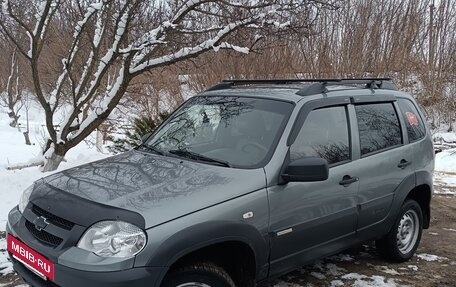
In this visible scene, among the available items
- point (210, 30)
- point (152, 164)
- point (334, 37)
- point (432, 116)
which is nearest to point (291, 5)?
point (210, 30)

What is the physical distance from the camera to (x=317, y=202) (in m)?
3.57

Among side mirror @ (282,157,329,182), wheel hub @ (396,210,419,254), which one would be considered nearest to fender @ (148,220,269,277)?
side mirror @ (282,157,329,182)

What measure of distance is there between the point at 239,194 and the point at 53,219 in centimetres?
119

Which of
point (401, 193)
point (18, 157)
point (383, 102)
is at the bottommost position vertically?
point (18, 157)

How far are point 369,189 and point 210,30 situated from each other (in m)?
5.04

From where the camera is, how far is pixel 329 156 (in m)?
3.79

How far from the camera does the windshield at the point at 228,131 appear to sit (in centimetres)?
347

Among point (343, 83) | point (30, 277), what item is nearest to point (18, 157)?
point (343, 83)

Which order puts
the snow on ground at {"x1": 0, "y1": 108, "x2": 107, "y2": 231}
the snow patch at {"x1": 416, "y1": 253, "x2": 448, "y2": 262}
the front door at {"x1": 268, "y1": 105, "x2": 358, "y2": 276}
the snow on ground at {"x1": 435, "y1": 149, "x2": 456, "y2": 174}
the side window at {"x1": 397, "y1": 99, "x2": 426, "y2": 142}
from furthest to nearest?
the snow on ground at {"x1": 435, "y1": 149, "x2": 456, "y2": 174}
the snow on ground at {"x1": 0, "y1": 108, "x2": 107, "y2": 231}
the snow patch at {"x1": 416, "y1": 253, "x2": 448, "y2": 262}
the side window at {"x1": 397, "y1": 99, "x2": 426, "y2": 142}
the front door at {"x1": 268, "y1": 105, "x2": 358, "y2": 276}

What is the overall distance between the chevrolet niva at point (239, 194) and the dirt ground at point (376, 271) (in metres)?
0.21

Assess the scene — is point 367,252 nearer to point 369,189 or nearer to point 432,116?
point 369,189

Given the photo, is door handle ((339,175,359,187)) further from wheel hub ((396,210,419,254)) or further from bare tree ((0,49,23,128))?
bare tree ((0,49,23,128))

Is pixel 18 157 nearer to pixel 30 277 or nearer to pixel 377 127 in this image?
pixel 30 277

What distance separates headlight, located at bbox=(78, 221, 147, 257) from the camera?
259 cm
